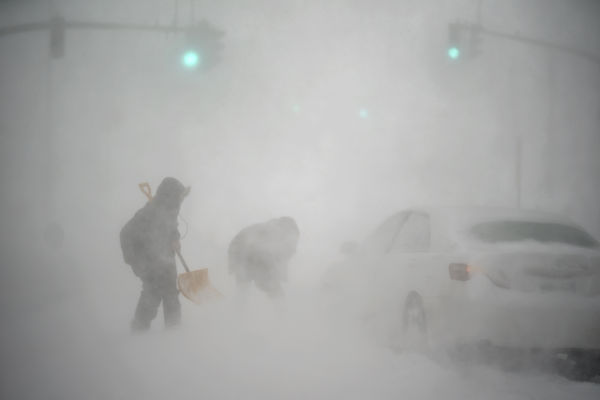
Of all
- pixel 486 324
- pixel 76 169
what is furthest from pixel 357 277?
pixel 76 169

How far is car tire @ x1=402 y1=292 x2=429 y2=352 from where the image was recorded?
11.2 ft

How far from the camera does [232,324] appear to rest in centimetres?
484

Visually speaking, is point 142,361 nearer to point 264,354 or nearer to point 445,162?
point 264,354

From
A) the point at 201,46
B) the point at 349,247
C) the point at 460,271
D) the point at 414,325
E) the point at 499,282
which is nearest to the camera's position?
the point at 499,282

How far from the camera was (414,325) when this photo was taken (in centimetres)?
357

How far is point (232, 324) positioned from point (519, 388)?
2.98m

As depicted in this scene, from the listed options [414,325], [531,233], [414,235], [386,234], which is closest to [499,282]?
[531,233]

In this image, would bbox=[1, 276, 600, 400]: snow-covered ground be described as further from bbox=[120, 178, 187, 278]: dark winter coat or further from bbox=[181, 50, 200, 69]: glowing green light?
bbox=[181, 50, 200, 69]: glowing green light

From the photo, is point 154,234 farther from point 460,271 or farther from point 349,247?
point 460,271

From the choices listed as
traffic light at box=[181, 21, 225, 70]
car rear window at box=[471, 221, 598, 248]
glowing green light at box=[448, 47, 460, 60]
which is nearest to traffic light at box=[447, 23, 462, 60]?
glowing green light at box=[448, 47, 460, 60]

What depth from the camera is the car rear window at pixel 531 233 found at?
3344 mm

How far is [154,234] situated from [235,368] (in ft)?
5.81

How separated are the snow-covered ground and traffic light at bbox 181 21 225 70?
4537mm

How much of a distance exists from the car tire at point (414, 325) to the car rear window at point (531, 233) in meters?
0.74
